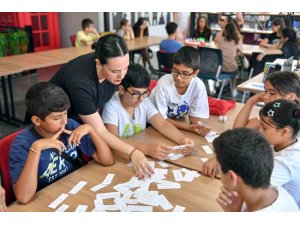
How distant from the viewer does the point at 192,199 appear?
1397 millimetres

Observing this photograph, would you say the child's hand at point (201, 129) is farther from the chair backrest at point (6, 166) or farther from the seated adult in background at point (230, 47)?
the seated adult in background at point (230, 47)

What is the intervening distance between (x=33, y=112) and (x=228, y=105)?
1.60 metres

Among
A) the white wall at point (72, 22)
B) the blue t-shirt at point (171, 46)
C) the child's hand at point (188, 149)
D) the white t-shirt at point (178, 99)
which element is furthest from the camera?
the white wall at point (72, 22)

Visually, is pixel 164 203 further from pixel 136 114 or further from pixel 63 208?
pixel 136 114

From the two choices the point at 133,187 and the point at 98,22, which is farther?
the point at 98,22

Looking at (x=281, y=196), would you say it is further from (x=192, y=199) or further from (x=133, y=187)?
(x=133, y=187)

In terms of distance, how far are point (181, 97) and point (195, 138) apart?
1.30 ft

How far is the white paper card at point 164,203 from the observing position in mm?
1334

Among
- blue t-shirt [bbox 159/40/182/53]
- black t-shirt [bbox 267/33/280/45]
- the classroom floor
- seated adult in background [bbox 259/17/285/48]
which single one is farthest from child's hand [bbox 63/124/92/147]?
black t-shirt [bbox 267/33/280/45]

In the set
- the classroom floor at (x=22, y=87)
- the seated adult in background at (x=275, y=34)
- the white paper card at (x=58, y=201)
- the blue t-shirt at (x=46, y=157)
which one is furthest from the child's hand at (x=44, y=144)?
the seated adult in background at (x=275, y=34)

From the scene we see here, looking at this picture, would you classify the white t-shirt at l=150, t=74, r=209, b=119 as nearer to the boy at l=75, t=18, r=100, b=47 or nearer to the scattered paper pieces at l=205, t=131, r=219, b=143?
the scattered paper pieces at l=205, t=131, r=219, b=143

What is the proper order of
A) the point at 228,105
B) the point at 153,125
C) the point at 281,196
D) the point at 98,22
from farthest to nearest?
the point at 98,22 → the point at 228,105 → the point at 153,125 → the point at 281,196

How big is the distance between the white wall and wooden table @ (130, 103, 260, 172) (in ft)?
18.3

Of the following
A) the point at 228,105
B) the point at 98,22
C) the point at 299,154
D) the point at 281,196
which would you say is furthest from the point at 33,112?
the point at 98,22
